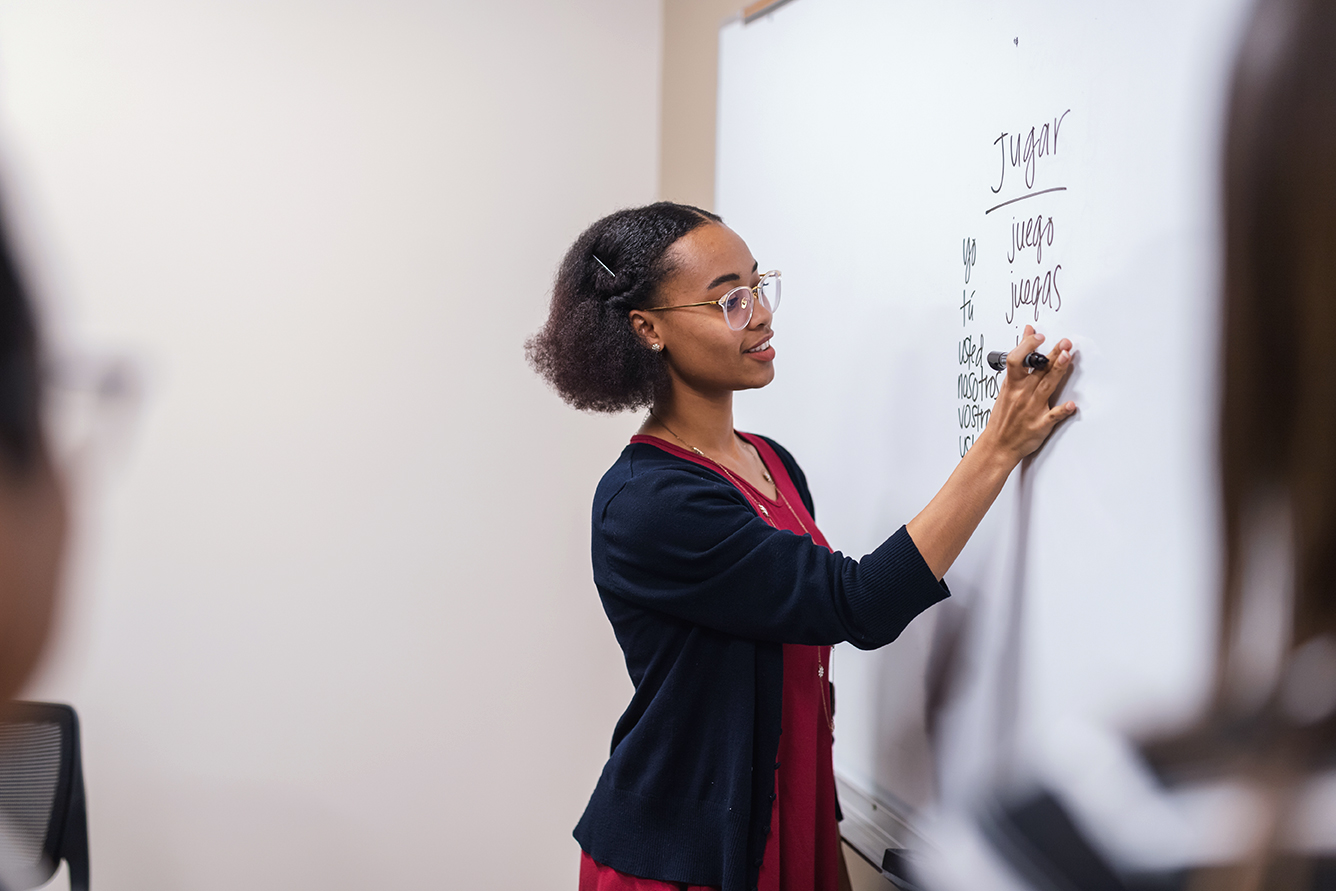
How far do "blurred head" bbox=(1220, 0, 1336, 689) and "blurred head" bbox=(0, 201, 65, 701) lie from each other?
80cm

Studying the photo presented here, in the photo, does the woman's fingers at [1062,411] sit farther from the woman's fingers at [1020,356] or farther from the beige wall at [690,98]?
the beige wall at [690,98]

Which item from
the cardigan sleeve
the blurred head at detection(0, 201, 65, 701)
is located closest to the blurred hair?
the blurred head at detection(0, 201, 65, 701)

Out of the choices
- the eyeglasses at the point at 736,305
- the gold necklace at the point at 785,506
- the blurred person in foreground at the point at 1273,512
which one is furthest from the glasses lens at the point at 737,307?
the blurred person in foreground at the point at 1273,512

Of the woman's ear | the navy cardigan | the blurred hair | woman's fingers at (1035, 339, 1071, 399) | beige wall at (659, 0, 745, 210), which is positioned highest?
beige wall at (659, 0, 745, 210)

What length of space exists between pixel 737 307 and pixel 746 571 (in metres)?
0.32

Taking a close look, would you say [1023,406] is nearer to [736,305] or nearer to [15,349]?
[736,305]

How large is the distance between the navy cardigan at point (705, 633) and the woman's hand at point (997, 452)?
28 millimetres

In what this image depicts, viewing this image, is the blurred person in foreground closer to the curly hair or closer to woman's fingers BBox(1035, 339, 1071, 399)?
woman's fingers BBox(1035, 339, 1071, 399)

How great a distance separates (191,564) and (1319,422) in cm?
174

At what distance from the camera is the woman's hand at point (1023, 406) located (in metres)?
0.95

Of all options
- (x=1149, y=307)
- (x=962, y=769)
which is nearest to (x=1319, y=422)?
(x=1149, y=307)

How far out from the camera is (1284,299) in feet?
2.42

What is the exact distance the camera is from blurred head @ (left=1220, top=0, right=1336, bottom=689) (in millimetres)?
711

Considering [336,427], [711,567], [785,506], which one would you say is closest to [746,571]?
[711,567]
